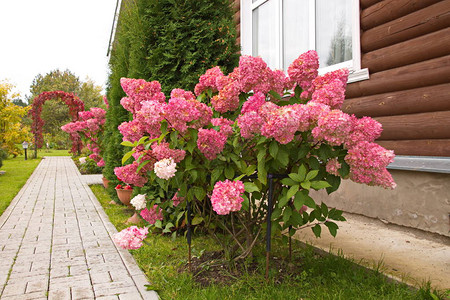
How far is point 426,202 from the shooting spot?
127 inches

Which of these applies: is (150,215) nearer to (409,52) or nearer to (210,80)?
(210,80)

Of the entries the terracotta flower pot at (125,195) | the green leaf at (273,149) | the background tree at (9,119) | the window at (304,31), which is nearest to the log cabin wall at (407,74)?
the window at (304,31)

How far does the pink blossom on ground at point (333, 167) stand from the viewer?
6.33 feet

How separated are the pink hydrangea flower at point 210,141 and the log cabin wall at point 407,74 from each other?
2.28m

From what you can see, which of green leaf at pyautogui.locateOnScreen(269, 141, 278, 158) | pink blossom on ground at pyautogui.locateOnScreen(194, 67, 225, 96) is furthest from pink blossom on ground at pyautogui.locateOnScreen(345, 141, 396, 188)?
pink blossom on ground at pyautogui.locateOnScreen(194, 67, 225, 96)

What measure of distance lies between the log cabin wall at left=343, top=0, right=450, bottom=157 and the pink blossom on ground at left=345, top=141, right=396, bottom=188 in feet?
5.30

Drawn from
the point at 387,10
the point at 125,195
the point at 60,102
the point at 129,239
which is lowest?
the point at 125,195

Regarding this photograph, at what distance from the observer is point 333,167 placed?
1.94 metres

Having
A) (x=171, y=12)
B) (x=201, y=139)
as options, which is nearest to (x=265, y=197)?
(x=201, y=139)

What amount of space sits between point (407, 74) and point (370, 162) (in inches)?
82.1

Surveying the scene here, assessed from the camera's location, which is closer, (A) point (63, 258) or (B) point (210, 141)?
(B) point (210, 141)

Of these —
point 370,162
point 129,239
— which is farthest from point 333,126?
point 129,239

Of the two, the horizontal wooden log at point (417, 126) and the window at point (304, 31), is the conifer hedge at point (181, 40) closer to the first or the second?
the window at point (304, 31)

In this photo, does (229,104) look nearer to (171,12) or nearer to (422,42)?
(171,12)
